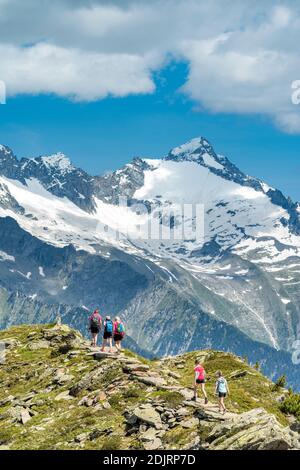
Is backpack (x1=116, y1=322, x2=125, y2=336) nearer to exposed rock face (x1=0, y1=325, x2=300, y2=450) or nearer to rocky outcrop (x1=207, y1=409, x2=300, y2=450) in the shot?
exposed rock face (x1=0, y1=325, x2=300, y2=450)

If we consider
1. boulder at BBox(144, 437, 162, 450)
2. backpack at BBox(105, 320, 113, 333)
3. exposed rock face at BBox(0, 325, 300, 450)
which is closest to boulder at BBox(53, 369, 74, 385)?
exposed rock face at BBox(0, 325, 300, 450)

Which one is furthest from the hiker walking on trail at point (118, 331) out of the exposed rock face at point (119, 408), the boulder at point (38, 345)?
the boulder at point (38, 345)

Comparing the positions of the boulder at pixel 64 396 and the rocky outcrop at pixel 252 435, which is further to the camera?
the boulder at pixel 64 396

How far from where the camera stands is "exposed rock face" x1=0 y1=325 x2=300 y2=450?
34.6 metres

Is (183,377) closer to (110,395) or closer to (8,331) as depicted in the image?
(110,395)

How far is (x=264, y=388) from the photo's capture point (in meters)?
51.7

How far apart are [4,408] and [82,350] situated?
1060 centimetres

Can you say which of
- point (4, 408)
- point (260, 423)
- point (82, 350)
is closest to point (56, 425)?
point (4, 408)

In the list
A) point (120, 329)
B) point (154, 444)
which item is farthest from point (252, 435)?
point (120, 329)

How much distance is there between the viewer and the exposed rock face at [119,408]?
3456 cm

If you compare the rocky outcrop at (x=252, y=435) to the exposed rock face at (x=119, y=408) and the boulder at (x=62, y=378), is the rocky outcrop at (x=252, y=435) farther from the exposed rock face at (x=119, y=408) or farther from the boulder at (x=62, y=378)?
the boulder at (x=62, y=378)

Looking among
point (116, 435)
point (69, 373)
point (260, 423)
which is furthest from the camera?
point (69, 373)

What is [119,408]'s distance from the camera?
41156 millimetres
